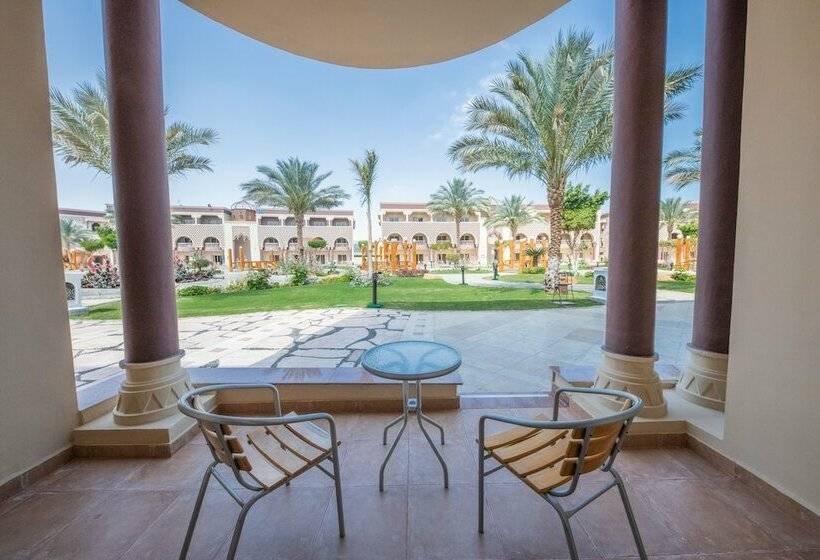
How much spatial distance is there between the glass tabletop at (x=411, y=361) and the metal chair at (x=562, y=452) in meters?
0.48

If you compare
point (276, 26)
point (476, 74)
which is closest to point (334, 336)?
point (276, 26)

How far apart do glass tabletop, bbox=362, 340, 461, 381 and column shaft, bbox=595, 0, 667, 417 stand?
1.37m

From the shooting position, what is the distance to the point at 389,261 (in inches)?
851

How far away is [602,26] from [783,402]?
10.3m

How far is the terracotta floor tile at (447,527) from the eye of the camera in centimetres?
156

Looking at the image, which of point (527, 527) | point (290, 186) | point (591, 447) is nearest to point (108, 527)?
point (527, 527)

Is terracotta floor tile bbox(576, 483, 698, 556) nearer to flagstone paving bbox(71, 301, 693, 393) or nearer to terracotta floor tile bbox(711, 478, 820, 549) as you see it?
terracotta floor tile bbox(711, 478, 820, 549)

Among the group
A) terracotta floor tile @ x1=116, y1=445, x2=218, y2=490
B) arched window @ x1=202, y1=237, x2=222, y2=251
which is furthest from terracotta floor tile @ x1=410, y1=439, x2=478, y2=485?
arched window @ x1=202, y1=237, x2=222, y2=251

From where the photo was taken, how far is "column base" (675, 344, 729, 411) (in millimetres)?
2539

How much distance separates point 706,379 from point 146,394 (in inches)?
166

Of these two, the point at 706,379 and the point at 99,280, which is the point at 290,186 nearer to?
the point at 99,280

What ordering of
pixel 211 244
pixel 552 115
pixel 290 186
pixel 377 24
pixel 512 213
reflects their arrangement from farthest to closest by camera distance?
1. pixel 211 244
2. pixel 512 213
3. pixel 290 186
4. pixel 552 115
5. pixel 377 24

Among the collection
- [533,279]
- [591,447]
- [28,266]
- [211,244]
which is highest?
[211,244]

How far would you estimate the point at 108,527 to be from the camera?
1.73m
